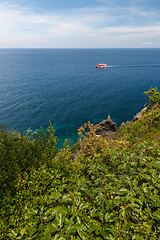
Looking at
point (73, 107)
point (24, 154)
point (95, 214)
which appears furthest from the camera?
point (73, 107)

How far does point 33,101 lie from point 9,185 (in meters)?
62.5

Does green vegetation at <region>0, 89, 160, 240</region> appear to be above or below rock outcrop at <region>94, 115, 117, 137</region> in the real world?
above

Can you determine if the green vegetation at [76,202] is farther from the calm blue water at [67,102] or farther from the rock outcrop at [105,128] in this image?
the calm blue water at [67,102]

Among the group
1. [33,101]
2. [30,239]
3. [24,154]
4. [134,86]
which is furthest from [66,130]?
[134,86]

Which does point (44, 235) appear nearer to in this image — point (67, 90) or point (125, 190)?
point (125, 190)

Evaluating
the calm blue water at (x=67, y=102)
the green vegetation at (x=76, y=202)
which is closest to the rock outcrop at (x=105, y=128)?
the calm blue water at (x=67, y=102)

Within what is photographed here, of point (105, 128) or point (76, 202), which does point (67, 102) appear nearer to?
point (105, 128)

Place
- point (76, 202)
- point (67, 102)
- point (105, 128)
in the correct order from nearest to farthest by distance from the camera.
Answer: point (76, 202), point (105, 128), point (67, 102)

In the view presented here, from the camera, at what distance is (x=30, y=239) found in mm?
3010

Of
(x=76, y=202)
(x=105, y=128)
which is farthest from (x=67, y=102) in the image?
(x=76, y=202)

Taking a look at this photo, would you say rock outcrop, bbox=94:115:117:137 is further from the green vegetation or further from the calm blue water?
the green vegetation

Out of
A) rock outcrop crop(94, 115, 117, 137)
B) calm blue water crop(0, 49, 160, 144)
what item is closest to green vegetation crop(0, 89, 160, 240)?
rock outcrop crop(94, 115, 117, 137)

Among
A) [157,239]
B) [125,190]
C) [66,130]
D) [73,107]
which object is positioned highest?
[125,190]

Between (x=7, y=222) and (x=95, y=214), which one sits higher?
(x=95, y=214)
